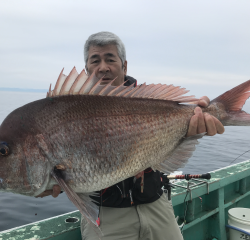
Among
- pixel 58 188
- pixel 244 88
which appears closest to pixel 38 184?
pixel 58 188

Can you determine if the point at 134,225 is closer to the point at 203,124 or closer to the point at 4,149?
the point at 203,124

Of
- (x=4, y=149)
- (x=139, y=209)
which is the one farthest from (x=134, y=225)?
(x=4, y=149)

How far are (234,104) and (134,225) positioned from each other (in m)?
1.50

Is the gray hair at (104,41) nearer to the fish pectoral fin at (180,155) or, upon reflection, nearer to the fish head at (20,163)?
the fish pectoral fin at (180,155)

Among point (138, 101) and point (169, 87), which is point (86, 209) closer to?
point (138, 101)

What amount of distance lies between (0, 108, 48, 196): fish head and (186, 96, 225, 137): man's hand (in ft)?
4.32

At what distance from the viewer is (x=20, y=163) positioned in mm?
1563

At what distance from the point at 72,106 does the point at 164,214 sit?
148 cm

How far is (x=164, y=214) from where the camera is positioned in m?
2.37

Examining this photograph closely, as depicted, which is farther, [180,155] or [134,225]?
[134,225]

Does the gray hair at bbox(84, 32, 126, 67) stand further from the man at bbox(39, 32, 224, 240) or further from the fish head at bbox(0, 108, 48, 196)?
the fish head at bbox(0, 108, 48, 196)

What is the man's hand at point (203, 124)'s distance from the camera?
84.0 inches

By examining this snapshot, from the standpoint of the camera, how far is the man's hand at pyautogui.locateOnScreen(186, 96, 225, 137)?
2.13 metres

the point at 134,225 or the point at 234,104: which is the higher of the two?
the point at 234,104
